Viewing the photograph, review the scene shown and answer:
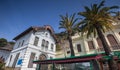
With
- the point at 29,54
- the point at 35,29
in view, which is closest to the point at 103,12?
the point at 35,29

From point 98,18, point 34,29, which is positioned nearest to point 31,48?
point 34,29

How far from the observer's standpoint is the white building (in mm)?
18156

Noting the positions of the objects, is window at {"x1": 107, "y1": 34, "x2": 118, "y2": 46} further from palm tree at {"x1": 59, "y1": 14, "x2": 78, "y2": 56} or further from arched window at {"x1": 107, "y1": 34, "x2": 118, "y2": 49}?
palm tree at {"x1": 59, "y1": 14, "x2": 78, "y2": 56}

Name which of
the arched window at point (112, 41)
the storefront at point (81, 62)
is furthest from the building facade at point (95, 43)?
the storefront at point (81, 62)

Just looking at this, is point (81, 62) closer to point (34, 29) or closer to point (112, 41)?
point (112, 41)

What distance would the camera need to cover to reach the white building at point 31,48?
18.2m

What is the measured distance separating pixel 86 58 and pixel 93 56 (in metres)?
0.87

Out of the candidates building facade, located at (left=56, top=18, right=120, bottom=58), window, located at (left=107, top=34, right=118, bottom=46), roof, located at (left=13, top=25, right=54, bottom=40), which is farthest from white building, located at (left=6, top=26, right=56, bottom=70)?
window, located at (left=107, top=34, right=118, bottom=46)

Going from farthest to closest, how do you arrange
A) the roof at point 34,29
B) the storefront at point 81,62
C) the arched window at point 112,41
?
the roof at point 34,29 → the arched window at point 112,41 → the storefront at point 81,62

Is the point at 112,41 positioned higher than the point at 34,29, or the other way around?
the point at 34,29

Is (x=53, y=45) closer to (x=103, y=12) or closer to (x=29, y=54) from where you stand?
(x=29, y=54)

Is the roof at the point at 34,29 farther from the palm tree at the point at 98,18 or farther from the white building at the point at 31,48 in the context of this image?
the palm tree at the point at 98,18

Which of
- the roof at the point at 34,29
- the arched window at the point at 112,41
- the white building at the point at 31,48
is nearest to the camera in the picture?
the arched window at the point at 112,41

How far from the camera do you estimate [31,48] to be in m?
19.4
